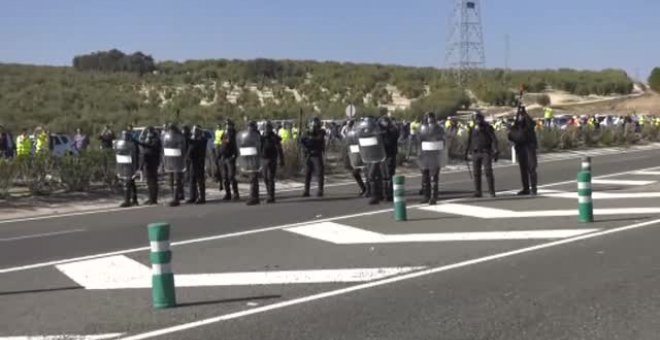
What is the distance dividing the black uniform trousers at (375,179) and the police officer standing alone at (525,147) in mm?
2754

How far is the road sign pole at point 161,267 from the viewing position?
28.1 feet

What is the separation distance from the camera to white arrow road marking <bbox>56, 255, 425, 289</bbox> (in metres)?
9.91

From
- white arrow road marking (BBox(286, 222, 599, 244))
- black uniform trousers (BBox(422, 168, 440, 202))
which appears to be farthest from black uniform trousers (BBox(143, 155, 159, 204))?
white arrow road marking (BBox(286, 222, 599, 244))

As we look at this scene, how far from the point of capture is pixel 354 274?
400 inches

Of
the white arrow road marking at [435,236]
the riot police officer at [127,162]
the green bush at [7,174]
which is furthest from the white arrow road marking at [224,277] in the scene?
the green bush at [7,174]

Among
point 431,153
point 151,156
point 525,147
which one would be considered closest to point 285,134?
point 151,156

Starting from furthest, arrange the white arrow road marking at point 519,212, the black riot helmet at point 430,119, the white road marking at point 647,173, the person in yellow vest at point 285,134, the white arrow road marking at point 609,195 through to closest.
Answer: the person in yellow vest at point 285,134 → the white road marking at point 647,173 → the white arrow road marking at point 609,195 → the black riot helmet at point 430,119 → the white arrow road marking at point 519,212

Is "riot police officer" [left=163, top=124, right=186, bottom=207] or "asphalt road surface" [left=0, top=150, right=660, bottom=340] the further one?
"riot police officer" [left=163, top=124, right=186, bottom=207]

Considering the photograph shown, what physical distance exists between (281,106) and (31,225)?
43.8m

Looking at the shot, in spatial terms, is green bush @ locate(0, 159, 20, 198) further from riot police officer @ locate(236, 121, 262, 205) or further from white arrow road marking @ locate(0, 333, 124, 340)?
white arrow road marking @ locate(0, 333, 124, 340)

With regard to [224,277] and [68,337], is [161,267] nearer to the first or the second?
[68,337]

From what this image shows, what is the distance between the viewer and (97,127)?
47375mm

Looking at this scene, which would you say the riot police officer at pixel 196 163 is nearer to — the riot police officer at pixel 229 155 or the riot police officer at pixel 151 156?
the riot police officer at pixel 229 155

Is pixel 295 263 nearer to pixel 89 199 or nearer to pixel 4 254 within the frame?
pixel 4 254
